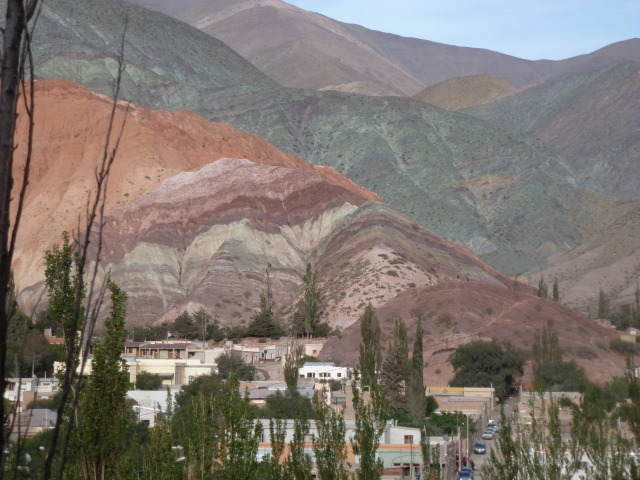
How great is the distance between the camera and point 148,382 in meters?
67.0

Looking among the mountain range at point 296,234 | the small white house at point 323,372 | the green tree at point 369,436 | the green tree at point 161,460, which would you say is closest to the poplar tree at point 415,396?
the small white house at point 323,372

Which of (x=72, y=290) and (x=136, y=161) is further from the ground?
(x=136, y=161)

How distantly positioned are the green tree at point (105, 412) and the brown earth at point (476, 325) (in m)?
69.6

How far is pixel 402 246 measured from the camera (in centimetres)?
11712

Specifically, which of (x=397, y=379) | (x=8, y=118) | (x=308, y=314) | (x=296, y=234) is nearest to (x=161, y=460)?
(x=8, y=118)

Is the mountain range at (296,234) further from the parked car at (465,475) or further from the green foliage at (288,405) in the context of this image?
the parked car at (465,475)

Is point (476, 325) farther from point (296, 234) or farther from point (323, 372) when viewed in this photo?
point (296, 234)

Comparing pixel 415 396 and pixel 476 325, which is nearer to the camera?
pixel 415 396

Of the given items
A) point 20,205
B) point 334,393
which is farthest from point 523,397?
point 20,205

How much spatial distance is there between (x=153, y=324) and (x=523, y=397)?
4751 centimetres

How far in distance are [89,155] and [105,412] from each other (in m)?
123

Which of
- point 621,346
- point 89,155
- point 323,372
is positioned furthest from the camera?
point 89,155

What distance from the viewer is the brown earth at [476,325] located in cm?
8488

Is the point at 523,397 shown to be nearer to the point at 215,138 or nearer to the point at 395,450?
the point at 395,450
